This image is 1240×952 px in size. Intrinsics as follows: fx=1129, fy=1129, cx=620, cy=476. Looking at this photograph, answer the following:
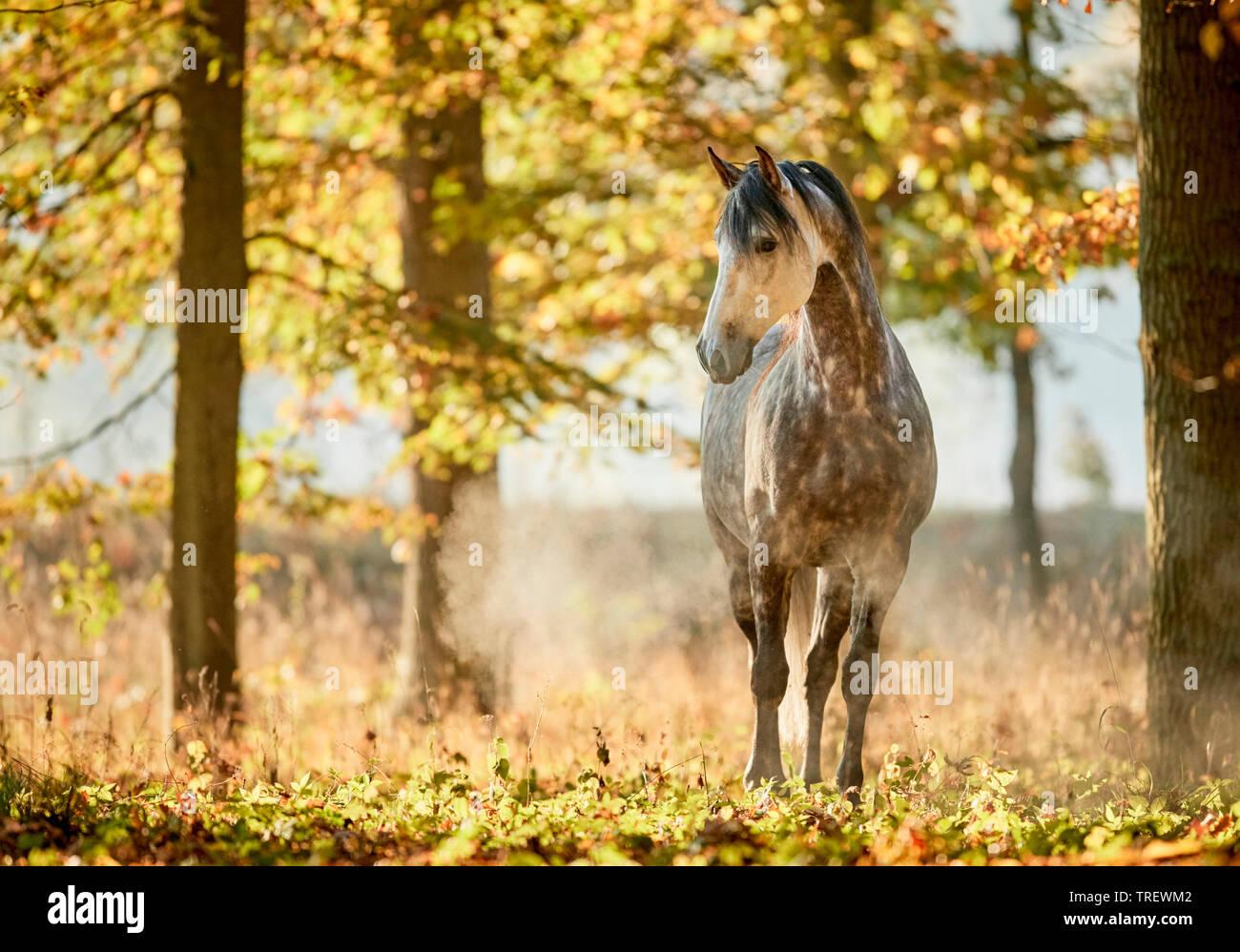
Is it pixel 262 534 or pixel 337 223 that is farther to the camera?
pixel 262 534

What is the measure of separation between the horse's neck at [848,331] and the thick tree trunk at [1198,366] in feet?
6.26

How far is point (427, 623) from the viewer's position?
9.73 m

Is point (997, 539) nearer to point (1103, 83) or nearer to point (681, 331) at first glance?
point (1103, 83)

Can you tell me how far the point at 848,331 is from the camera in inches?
202

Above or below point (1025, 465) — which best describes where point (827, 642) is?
below

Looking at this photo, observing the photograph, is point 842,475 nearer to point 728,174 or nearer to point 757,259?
point 757,259

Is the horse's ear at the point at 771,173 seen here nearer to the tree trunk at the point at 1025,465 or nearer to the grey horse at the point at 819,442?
the grey horse at the point at 819,442

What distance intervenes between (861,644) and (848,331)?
4.72 feet

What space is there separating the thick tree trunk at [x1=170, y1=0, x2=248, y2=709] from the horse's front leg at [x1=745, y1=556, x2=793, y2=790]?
157 inches

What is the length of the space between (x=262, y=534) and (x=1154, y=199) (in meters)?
20.8

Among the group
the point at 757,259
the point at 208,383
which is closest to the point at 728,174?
the point at 757,259

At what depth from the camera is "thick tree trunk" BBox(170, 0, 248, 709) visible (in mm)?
7746
